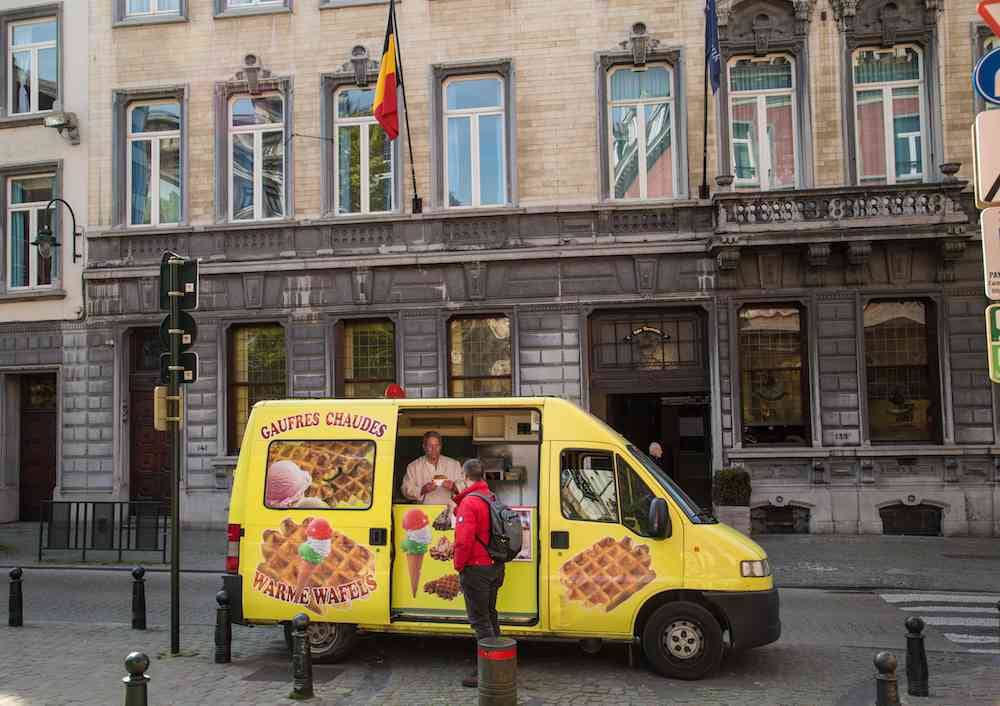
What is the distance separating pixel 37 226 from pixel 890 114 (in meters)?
18.5

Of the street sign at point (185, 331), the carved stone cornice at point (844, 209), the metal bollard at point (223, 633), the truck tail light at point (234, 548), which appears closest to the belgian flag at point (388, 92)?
the carved stone cornice at point (844, 209)

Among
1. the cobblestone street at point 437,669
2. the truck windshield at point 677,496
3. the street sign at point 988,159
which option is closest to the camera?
the street sign at point 988,159

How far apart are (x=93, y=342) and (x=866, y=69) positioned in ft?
55.7

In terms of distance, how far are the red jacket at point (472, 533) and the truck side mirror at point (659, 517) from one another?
146 cm

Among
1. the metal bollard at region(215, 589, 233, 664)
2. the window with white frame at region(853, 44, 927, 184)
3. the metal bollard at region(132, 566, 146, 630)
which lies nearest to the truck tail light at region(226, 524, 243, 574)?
the metal bollard at region(215, 589, 233, 664)

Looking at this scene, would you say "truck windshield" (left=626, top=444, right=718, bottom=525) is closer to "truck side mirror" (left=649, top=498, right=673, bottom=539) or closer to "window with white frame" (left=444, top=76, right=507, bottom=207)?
"truck side mirror" (left=649, top=498, right=673, bottom=539)

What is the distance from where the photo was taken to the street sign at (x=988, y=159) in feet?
19.4

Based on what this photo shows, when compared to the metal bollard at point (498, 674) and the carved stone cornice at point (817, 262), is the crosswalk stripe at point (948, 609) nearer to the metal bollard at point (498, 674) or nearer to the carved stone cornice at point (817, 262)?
the metal bollard at point (498, 674)

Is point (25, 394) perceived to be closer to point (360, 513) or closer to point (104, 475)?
point (104, 475)

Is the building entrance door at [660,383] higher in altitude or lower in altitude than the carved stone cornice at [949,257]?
lower

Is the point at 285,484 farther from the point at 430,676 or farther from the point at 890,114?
the point at 890,114

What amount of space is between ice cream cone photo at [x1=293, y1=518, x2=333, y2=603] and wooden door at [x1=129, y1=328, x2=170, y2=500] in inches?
482

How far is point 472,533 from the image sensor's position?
25.6ft

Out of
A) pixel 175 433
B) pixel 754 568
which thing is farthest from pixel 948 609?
pixel 175 433
